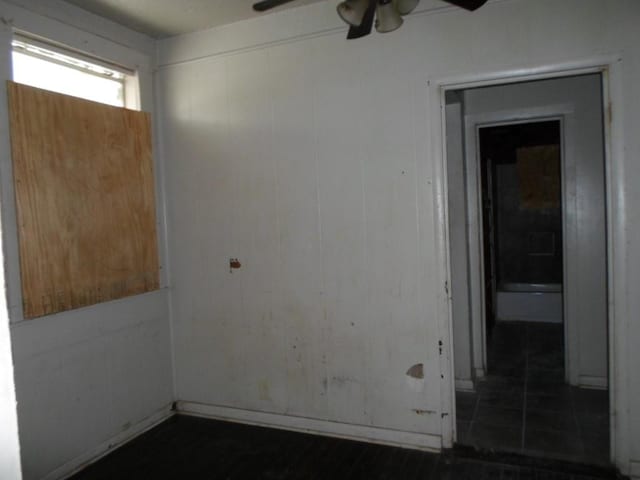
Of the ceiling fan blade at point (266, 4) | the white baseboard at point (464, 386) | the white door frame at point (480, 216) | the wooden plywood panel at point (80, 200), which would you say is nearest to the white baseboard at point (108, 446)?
the wooden plywood panel at point (80, 200)

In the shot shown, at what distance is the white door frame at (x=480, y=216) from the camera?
3703 millimetres

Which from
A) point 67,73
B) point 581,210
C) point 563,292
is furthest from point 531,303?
point 67,73

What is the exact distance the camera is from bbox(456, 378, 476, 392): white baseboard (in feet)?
12.2

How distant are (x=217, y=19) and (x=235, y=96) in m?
0.49

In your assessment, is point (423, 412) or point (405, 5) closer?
point (405, 5)

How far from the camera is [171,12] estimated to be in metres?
2.91

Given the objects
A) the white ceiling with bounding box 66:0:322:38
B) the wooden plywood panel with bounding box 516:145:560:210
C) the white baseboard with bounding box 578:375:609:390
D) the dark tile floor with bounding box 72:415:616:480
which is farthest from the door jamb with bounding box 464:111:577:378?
the wooden plywood panel with bounding box 516:145:560:210

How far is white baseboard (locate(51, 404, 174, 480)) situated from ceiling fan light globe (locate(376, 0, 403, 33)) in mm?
2844

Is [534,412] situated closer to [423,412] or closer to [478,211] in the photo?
[423,412]

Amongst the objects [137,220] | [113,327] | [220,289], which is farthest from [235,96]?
[113,327]

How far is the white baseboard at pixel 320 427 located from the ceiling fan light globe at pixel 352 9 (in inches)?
90.8

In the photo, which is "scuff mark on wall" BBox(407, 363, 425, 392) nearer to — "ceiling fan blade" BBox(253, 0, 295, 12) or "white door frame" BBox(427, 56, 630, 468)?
"white door frame" BBox(427, 56, 630, 468)

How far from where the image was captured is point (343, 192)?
2926 millimetres

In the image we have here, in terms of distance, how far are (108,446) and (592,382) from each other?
3525 mm
